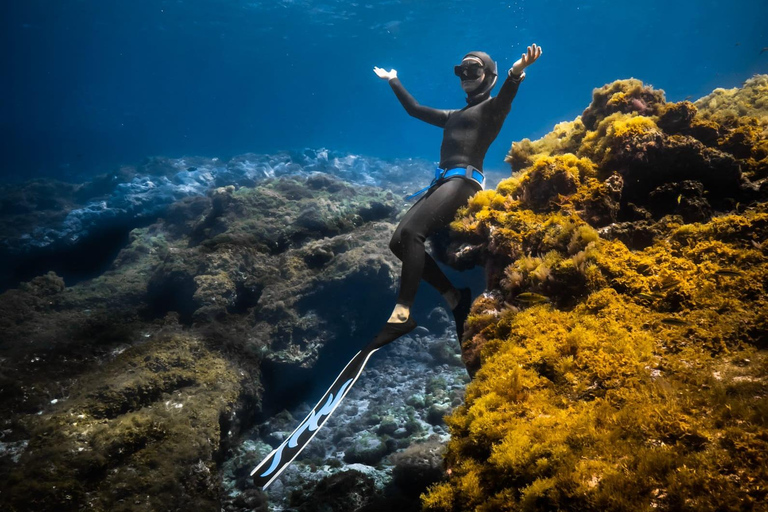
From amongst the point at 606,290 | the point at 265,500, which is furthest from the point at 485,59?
the point at 265,500

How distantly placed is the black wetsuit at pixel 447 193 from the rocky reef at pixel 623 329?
34 cm

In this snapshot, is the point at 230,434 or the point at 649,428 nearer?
the point at 649,428

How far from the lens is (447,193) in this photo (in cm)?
449

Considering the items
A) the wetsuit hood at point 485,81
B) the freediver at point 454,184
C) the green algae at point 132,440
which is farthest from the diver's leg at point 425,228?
the green algae at point 132,440

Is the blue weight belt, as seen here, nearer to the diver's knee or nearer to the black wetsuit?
the black wetsuit

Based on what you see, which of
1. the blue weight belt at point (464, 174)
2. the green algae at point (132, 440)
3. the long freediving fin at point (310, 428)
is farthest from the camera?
the blue weight belt at point (464, 174)

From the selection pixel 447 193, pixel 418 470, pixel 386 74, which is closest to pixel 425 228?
pixel 447 193

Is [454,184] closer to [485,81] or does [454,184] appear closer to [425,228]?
[425,228]

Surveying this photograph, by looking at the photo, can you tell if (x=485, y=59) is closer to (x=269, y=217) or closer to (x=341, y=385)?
(x=341, y=385)

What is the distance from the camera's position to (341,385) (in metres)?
3.67

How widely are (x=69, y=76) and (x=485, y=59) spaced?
10745cm

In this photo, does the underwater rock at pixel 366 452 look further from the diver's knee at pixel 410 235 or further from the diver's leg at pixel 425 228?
the diver's knee at pixel 410 235

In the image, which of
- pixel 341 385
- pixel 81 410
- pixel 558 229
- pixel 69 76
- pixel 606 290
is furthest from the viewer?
pixel 69 76

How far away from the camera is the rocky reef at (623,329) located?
1.47m
